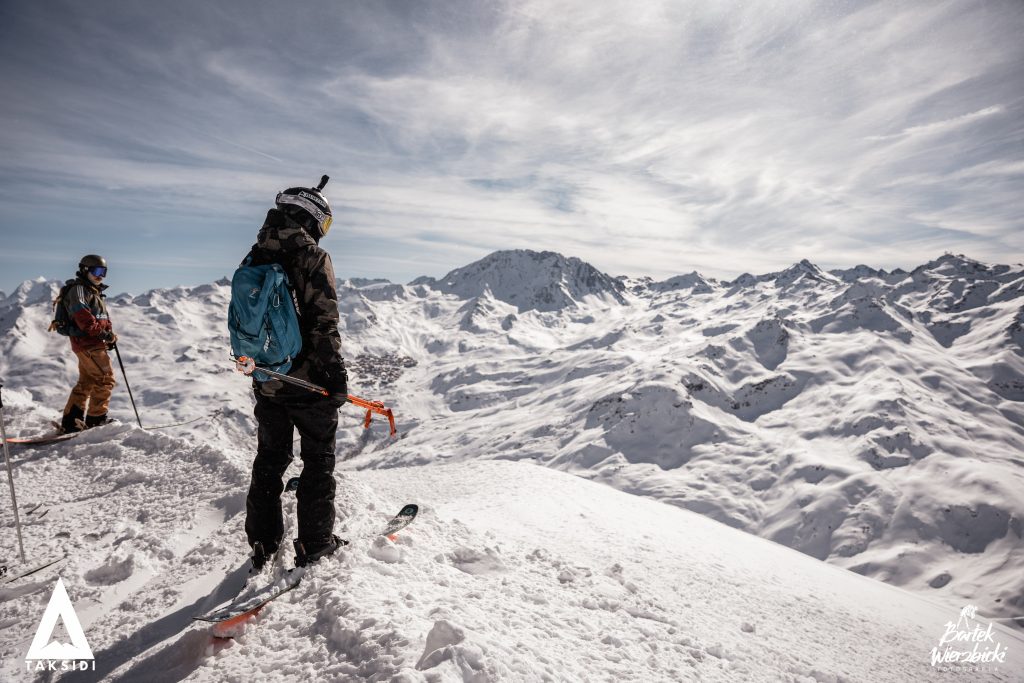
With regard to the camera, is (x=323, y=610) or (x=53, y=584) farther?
(x=53, y=584)

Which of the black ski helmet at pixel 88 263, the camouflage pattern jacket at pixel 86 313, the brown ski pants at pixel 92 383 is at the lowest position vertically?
the brown ski pants at pixel 92 383

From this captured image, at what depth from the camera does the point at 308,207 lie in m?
5.70

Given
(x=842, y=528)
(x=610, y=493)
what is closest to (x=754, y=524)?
(x=842, y=528)

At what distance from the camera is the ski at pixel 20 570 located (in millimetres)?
5995

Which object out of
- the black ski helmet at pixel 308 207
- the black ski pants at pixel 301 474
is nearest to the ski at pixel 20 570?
the black ski pants at pixel 301 474

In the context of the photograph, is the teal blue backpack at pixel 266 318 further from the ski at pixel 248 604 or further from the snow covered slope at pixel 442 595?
the snow covered slope at pixel 442 595

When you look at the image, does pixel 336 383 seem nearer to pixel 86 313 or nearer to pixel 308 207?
pixel 308 207

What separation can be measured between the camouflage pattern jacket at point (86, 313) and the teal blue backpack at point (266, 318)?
7.76 meters

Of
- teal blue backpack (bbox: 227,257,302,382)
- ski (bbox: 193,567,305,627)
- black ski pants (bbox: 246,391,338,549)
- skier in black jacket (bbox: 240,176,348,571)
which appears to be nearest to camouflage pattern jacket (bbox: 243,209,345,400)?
skier in black jacket (bbox: 240,176,348,571)

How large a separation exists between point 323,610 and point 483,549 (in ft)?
8.79

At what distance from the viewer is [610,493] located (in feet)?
45.5

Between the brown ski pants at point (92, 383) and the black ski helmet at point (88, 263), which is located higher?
the black ski helmet at point (88, 263)

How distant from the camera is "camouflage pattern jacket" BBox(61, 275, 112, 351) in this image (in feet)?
34.8

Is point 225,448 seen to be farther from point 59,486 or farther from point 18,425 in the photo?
point 18,425
